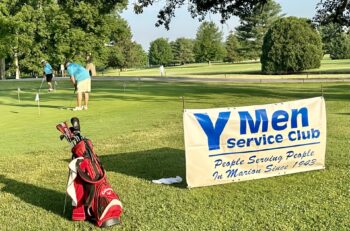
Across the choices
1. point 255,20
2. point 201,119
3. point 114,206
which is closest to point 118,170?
point 201,119

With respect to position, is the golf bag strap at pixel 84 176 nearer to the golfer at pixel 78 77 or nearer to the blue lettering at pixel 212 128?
the blue lettering at pixel 212 128

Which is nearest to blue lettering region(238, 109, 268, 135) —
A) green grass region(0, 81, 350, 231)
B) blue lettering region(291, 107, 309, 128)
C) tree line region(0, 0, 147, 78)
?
blue lettering region(291, 107, 309, 128)

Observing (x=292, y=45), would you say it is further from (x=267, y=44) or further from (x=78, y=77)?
(x=78, y=77)

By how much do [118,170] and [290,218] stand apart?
139 inches

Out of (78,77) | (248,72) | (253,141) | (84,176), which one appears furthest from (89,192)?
(248,72)

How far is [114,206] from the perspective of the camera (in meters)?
5.30

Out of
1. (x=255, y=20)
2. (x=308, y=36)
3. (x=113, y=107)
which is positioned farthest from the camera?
(x=255, y=20)

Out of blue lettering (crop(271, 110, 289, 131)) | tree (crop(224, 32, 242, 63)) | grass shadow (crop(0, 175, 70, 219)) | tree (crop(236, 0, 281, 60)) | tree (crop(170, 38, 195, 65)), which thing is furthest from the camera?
tree (crop(170, 38, 195, 65))

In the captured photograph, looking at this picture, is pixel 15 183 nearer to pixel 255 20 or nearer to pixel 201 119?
pixel 201 119

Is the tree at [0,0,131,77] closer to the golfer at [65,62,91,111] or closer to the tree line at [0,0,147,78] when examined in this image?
the tree line at [0,0,147,78]

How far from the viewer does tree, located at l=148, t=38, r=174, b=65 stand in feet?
420

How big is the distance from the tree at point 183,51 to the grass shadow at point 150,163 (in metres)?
116

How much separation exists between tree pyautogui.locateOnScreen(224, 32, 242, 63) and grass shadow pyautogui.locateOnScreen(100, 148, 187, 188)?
93493 millimetres

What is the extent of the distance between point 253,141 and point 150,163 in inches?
90.9
